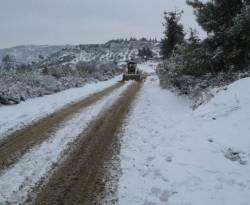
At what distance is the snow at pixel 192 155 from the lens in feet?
17.2

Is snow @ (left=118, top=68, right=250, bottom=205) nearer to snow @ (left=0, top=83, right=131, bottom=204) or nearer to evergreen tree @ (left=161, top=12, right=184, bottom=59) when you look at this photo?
snow @ (left=0, top=83, right=131, bottom=204)

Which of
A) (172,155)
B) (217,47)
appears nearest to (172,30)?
(217,47)

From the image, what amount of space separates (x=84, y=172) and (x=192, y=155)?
271 centimetres

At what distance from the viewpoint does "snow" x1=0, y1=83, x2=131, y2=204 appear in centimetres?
523

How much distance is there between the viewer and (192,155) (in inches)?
280

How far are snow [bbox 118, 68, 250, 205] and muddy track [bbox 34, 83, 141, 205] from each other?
1.43ft

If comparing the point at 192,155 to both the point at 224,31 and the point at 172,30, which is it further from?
the point at 172,30

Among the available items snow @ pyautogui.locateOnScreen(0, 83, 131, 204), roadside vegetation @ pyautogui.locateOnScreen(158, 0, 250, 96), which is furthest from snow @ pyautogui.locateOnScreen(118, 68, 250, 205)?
roadside vegetation @ pyautogui.locateOnScreen(158, 0, 250, 96)

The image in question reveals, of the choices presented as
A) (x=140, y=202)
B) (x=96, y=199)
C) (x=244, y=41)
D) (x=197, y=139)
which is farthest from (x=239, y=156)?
(x=244, y=41)

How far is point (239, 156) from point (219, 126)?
1912mm

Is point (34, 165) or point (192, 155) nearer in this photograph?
point (34, 165)

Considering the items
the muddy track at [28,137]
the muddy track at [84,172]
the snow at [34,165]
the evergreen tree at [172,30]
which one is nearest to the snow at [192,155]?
the muddy track at [84,172]

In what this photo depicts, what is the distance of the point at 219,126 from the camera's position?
840 centimetres

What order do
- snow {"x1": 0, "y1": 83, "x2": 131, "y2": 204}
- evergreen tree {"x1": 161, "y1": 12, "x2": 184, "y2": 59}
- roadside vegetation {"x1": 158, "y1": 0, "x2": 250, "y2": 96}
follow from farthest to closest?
evergreen tree {"x1": 161, "y1": 12, "x2": 184, "y2": 59}
roadside vegetation {"x1": 158, "y1": 0, "x2": 250, "y2": 96}
snow {"x1": 0, "y1": 83, "x2": 131, "y2": 204}
